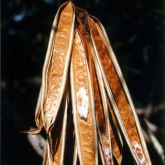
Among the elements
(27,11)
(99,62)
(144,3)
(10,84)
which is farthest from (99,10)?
(99,62)

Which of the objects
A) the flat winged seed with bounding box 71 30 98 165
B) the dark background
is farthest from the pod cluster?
the dark background

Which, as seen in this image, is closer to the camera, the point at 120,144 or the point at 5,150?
the point at 120,144

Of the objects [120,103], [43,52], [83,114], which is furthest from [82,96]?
[43,52]

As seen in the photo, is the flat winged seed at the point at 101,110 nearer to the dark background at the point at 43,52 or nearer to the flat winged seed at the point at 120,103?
the flat winged seed at the point at 120,103

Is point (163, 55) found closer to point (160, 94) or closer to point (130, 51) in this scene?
point (130, 51)

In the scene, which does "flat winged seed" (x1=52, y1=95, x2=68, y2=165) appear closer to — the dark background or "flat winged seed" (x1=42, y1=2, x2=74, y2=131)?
"flat winged seed" (x1=42, y1=2, x2=74, y2=131)

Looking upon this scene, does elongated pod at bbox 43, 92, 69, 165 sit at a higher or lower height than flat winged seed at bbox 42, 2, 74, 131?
lower

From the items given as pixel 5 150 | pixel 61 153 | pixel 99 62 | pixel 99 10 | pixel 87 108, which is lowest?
pixel 5 150
